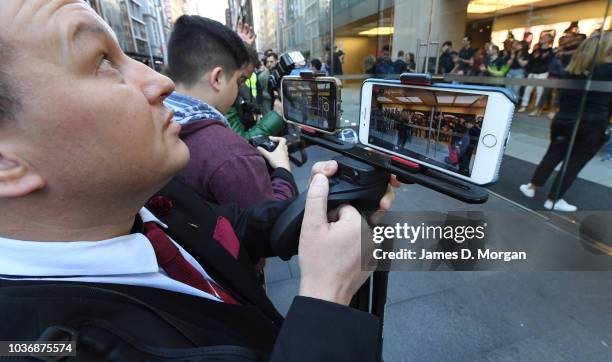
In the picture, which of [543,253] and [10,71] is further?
[543,253]

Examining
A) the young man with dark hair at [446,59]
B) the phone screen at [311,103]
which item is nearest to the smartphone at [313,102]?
the phone screen at [311,103]

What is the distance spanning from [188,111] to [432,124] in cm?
97

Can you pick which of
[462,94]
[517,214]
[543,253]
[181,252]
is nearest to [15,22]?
[181,252]

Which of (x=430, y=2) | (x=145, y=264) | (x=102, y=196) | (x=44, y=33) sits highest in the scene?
Result: (x=430, y=2)

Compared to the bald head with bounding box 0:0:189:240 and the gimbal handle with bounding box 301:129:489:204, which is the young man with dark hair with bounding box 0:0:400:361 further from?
the gimbal handle with bounding box 301:129:489:204

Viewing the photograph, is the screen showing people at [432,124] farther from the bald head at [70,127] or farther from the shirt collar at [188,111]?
the shirt collar at [188,111]

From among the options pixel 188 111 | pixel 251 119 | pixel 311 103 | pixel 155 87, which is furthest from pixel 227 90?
pixel 251 119

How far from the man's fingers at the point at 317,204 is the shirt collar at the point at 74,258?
0.33m

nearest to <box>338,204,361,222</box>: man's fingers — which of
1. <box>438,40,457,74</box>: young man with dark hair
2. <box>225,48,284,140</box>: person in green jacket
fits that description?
<box>225,48,284,140</box>: person in green jacket

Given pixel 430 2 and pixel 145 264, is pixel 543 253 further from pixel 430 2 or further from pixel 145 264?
pixel 430 2

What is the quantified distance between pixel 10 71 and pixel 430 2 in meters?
5.38

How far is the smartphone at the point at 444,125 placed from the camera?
2.32 feet

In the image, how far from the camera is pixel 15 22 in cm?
53

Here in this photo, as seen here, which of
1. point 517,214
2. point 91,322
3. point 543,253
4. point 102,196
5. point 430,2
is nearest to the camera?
point 91,322
